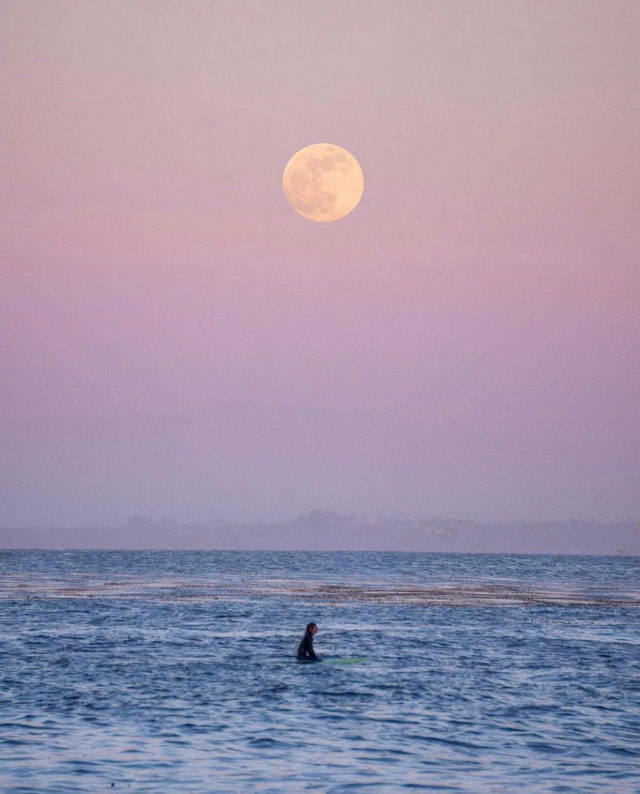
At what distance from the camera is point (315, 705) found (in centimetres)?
3109

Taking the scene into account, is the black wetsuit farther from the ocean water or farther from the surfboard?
the ocean water

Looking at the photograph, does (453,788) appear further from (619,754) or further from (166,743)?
(166,743)

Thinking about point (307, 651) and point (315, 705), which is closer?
point (315, 705)

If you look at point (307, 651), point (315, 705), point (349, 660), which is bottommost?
point (315, 705)

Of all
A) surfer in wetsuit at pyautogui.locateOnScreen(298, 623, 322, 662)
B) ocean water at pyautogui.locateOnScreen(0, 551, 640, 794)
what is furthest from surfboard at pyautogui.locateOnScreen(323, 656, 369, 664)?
ocean water at pyautogui.locateOnScreen(0, 551, 640, 794)

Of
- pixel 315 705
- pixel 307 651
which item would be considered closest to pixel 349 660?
pixel 307 651

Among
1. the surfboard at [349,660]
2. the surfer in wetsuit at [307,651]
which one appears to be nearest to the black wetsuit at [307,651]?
the surfer in wetsuit at [307,651]

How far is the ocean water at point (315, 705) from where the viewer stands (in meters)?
22.9

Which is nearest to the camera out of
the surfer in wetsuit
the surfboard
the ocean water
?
the ocean water

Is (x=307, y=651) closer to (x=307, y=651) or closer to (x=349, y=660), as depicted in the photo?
(x=307, y=651)

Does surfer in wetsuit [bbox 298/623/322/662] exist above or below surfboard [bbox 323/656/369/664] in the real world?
above

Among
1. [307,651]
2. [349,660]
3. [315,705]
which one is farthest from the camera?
[349,660]

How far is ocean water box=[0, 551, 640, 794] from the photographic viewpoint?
2289 cm

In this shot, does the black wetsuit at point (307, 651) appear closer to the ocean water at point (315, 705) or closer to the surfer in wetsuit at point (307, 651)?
the surfer in wetsuit at point (307, 651)
